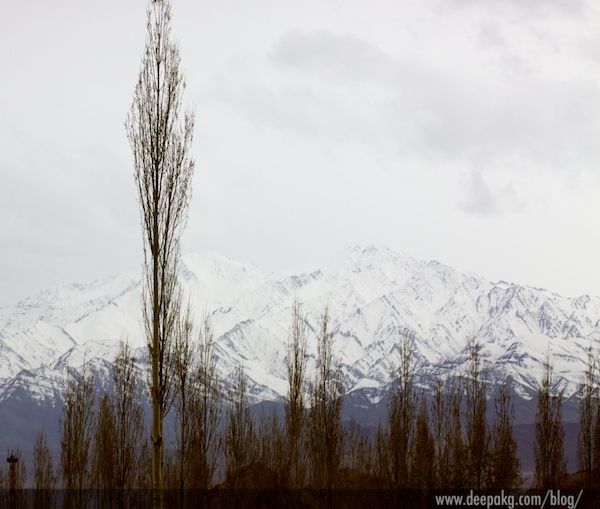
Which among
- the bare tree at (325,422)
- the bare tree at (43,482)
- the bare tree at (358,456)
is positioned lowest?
the bare tree at (43,482)

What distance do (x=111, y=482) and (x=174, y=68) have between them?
22342 mm

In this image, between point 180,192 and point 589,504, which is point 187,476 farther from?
point 180,192

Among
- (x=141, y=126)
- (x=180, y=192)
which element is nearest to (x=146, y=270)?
(x=180, y=192)

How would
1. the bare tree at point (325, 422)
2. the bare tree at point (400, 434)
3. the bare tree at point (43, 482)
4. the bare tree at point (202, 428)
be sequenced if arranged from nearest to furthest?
the bare tree at point (202, 428), the bare tree at point (325, 422), the bare tree at point (400, 434), the bare tree at point (43, 482)

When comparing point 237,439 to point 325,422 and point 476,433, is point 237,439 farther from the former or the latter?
point 476,433

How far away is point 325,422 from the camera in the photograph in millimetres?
36969

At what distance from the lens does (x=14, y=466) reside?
149 ft

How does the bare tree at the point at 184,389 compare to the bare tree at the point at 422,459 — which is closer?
the bare tree at the point at 184,389

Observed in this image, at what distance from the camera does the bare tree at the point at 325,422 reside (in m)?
36.9

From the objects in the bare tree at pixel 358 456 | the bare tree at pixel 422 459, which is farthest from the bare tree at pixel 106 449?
the bare tree at pixel 422 459

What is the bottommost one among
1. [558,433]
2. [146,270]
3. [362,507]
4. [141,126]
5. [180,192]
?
[362,507]

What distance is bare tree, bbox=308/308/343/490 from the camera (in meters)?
36.9

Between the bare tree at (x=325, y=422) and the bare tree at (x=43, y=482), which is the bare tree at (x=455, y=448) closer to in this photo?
the bare tree at (x=325, y=422)

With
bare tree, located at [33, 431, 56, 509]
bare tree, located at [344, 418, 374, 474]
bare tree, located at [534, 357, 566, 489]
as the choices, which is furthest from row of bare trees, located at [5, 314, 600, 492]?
bare tree, located at [33, 431, 56, 509]
